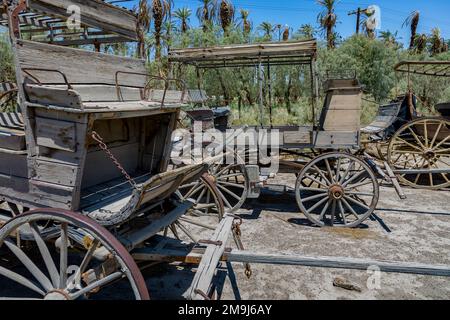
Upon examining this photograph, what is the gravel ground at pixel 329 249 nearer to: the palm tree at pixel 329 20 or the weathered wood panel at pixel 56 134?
the weathered wood panel at pixel 56 134

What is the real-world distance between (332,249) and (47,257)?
332 centimetres

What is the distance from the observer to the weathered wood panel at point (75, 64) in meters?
2.60

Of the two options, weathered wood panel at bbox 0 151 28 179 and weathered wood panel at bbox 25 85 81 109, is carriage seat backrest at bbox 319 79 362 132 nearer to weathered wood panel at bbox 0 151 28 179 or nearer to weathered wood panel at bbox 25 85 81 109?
weathered wood panel at bbox 25 85 81 109

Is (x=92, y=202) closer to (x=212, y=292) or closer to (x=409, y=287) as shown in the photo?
(x=212, y=292)

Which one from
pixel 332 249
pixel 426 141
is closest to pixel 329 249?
pixel 332 249

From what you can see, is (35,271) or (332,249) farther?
(332,249)

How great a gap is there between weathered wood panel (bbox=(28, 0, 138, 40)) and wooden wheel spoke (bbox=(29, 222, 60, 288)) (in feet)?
5.21

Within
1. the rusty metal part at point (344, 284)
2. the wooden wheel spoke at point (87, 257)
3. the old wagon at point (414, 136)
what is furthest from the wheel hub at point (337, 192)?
the wooden wheel spoke at point (87, 257)

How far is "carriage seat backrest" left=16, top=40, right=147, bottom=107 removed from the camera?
2537 millimetres

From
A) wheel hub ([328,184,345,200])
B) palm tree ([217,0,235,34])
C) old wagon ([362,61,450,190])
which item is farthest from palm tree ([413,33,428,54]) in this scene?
wheel hub ([328,184,345,200])

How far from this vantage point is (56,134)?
2.64 meters

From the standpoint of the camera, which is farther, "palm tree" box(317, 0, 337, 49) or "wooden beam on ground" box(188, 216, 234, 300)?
"palm tree" box(317, 0, 337, 49)

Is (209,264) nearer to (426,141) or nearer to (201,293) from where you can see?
(201,293)
